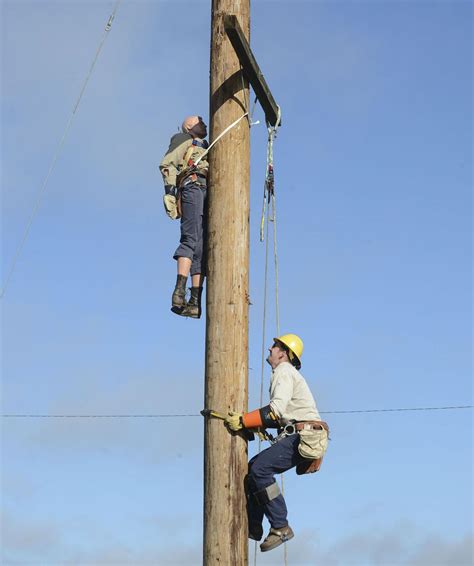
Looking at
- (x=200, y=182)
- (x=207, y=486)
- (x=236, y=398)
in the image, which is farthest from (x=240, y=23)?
(x=207, y=486)

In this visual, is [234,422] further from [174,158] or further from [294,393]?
[174,158]

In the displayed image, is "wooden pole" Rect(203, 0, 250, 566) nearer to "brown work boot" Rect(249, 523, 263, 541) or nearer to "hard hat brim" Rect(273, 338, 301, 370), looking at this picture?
"brown work boot" Rect(249, 523, 263, 541)

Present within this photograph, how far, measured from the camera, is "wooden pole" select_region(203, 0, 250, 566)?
612 centimetres

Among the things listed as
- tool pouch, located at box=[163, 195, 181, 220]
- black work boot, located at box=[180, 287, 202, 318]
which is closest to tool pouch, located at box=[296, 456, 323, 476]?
black work boot, located at box=[180, 287, 202, 318]

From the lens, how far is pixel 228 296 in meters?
6.46

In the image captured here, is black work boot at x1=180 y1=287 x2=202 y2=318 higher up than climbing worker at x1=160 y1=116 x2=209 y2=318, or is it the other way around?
climbing worker at x1=160 y1=116 x2=209 y2=318

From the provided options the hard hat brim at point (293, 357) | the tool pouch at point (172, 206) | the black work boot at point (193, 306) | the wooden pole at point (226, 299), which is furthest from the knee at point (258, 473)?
the tool pouch at point (172, 206)

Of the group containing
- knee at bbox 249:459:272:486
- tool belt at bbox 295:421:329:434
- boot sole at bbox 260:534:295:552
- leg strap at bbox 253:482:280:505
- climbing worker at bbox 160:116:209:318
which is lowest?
boot sole at bbox 260:534:295:552

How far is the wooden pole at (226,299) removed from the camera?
612 cm

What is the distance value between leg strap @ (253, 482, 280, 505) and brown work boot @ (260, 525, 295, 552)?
0.27 meters

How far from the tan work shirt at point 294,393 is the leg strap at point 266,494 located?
0.51 m

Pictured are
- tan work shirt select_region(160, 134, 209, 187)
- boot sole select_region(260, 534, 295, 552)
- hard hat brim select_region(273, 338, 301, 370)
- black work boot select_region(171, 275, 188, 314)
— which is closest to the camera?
boot sole select_region(260, 534, 295, 552)

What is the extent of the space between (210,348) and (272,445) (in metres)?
0.80

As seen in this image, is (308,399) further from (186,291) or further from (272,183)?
(272,183)
